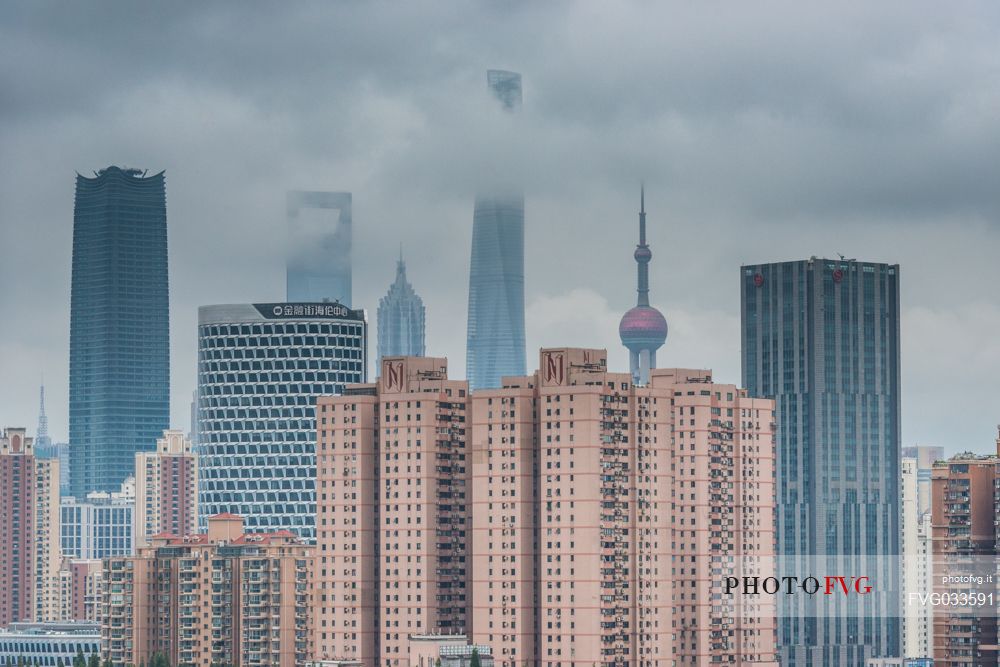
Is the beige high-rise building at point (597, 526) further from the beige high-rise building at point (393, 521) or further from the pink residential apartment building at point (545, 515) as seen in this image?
the beige high-rise building at point (393, 521)

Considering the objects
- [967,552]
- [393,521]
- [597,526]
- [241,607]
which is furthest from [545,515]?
[241,607]

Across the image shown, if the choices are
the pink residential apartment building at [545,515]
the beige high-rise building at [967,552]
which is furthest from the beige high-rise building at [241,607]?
the beige high-rise building at [967,552]

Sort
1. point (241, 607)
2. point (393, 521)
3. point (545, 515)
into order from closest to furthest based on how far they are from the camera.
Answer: point (545, 515)
point (393, 521)
point (241, 607)

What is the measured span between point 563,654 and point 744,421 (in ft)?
90.8

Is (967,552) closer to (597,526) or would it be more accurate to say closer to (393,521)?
(597,526)

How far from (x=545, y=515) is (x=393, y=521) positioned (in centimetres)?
1287

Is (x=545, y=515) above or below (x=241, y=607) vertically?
above

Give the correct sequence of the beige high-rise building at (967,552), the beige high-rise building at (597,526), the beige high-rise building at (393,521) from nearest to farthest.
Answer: the beige high-rise building at (597,526)
the beige high-rise building at (967,552)
the beige high-rise building at (393,521)

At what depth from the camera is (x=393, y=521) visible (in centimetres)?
17812

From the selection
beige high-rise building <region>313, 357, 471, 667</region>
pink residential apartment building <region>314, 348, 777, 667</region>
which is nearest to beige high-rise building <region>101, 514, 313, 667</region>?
beige high-rise building <region>313, 357, 471, 667</region>

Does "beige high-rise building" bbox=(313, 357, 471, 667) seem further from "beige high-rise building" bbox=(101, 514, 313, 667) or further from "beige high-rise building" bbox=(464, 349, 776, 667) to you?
"beige high-rise building" bbox=(101, 514, 313, 667)

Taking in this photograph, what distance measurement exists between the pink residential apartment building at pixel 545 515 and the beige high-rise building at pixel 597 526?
0.14 metres

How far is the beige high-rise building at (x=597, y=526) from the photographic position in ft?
558

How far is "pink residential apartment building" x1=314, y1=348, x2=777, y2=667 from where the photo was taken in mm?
170625
